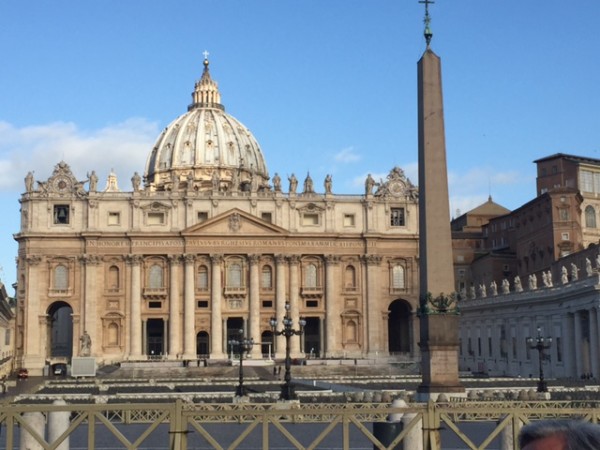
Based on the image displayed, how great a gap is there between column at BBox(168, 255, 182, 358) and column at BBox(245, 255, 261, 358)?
20.2ft

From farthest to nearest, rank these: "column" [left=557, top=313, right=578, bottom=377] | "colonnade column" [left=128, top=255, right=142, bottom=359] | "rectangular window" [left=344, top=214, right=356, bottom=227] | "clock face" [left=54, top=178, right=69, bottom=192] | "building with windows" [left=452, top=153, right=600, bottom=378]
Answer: "rectangular window" [left=344, top=214, right=356, bottom=227] < "clock face" [left=54, top=178, right=69, bottom=192] < "colonnade column" [left=128, top=255, right=142, bottom=359] < "column" [left=557, top=313, right=578, bottom=377] < "building with windows" [left=452, top=153, right=600, bottom=378]

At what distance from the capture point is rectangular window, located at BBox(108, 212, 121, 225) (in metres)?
80.5

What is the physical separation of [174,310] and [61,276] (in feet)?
34.3

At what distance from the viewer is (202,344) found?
268ft

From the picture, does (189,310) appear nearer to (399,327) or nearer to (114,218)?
(114,218)

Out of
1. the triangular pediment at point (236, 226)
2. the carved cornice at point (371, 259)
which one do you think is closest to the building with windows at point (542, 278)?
the carved cornice at point (371, 259)

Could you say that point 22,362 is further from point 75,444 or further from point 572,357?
point 75,444

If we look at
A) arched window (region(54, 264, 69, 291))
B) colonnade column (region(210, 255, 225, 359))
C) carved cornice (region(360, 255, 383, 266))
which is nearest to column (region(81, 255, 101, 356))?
arched window (region(54, 264, 69, 291))

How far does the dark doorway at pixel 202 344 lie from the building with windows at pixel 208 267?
9 centimetres

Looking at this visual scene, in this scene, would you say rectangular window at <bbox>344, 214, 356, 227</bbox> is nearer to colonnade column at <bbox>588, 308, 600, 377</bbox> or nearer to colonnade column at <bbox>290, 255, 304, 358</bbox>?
colonnade column at <bbox>290, 255, 304, 358</bbox>

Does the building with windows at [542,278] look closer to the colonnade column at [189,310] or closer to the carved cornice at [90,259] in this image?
the colonnade column at [189,310]

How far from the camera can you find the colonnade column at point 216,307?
260ft

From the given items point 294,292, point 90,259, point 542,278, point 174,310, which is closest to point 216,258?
point 174,310

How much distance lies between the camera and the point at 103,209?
3164 inches
